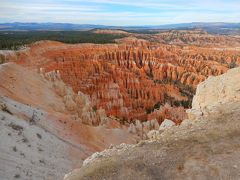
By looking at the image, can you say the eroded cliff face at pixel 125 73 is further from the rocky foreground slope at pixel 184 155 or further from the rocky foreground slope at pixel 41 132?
the rocky foreground slope at pixel 184 155

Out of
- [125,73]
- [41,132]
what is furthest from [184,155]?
[125,73]

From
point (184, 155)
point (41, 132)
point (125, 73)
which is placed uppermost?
point (184, 155)

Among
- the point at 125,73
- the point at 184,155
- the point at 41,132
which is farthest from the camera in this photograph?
the point at 125,73

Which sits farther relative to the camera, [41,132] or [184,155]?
[41,132]

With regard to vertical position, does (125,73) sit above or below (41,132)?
below

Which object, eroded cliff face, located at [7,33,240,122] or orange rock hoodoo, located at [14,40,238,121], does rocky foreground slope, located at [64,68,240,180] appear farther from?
orange rock hoodoo, located at [14,40,238,121]

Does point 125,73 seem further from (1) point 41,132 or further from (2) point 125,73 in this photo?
(1) point 41,132

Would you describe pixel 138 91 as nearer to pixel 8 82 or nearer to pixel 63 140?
pixel 8 82

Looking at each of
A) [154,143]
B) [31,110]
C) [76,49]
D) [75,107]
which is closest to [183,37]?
[76,49]

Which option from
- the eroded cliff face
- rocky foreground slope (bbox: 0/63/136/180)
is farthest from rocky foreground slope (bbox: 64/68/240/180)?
the eroded cliff face
